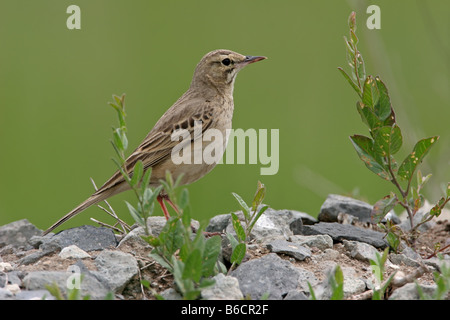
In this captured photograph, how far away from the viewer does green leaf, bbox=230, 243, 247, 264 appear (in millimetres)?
4750

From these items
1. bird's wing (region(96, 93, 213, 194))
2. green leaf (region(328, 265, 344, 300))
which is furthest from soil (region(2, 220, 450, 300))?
bird's wing (region(96, 93, 213, 194))

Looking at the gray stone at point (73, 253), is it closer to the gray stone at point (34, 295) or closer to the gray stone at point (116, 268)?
the gray stone at point (116, 268)

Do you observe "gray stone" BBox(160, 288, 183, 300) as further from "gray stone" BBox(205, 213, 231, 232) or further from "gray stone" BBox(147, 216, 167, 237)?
"gray stone" BBox(205, 213, 231, 232)

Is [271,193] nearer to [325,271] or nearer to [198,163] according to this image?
[198,163]

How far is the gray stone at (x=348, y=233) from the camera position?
18.5 feet

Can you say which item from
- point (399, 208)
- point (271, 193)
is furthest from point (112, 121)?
point (399, 208)

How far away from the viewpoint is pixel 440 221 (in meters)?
6.74

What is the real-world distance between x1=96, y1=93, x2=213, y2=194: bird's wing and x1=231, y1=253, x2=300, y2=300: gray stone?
1.94 metres

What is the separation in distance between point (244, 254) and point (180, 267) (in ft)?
2.87

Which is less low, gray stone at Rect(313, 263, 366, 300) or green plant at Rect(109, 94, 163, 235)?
green plant at Rect(109, 94, 163, 235)

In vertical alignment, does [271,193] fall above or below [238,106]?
below

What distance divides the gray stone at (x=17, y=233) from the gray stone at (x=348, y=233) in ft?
7.74

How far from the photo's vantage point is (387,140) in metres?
5.24

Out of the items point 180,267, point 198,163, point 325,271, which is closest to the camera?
point 180,267
